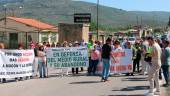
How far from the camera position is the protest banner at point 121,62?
25.3 m

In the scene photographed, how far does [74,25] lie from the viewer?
168 ft

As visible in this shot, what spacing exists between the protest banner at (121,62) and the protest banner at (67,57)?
0.91 meters

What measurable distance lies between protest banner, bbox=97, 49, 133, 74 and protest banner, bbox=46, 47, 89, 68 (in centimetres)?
91

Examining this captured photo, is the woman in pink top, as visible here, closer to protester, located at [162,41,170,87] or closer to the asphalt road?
the asphalt road

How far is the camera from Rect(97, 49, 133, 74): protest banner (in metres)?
25.3

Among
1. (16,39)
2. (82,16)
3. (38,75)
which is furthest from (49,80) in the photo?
(16,39)

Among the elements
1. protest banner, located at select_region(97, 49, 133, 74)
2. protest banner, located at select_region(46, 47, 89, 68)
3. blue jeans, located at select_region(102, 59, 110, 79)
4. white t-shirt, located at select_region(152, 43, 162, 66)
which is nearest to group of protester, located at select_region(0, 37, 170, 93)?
blue jeans, located at select_region(102, 59, 110, 79)

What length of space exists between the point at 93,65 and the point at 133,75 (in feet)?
6.46

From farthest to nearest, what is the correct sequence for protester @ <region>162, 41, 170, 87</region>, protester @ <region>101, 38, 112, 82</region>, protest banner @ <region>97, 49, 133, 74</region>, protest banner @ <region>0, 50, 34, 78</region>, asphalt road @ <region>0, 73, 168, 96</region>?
protest banner @ <region>97, 49, 133, 74</region>, protest banner @ <region>0, 50, 34, 78</region>, protester @ <region>101, 38, 112, 82</region>, protester @ <region>162, 41, 170, 87</region>, asphalt road @ <region>0, 73, 168, 96</region>

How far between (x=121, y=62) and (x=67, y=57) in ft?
8.38

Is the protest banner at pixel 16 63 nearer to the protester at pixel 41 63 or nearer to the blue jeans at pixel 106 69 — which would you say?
the protester at pixel 41 63

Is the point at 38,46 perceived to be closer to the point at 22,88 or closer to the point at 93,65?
the point at 93,65

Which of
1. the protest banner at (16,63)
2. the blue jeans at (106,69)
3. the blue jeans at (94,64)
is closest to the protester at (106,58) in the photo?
the blue jeans at (106,69)

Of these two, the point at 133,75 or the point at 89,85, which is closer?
the point at 89,85
